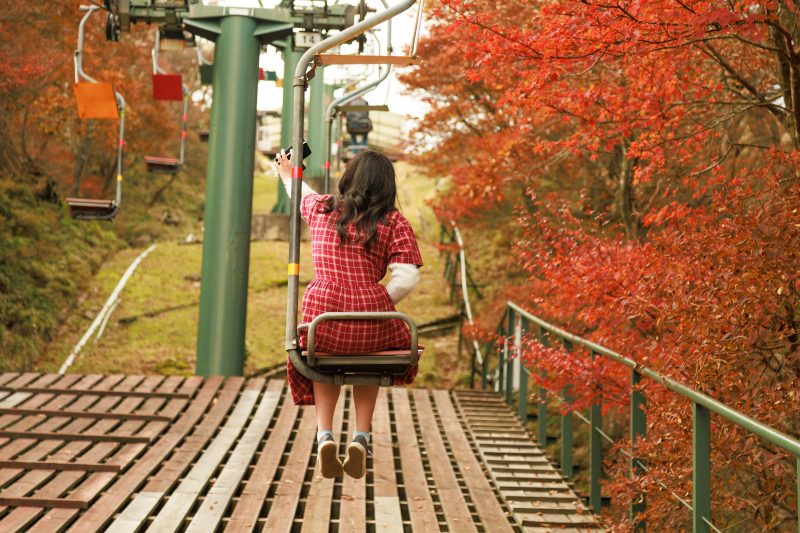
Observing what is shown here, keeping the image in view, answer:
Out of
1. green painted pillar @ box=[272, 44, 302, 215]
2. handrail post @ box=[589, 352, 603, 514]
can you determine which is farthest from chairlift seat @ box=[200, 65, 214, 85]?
green painted pillar @ box=[272, 44, 302, 215]

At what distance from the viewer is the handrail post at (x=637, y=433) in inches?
202

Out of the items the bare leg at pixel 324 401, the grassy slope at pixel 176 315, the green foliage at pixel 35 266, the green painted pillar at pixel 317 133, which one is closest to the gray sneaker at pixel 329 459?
the bare leg at pixel 324 401

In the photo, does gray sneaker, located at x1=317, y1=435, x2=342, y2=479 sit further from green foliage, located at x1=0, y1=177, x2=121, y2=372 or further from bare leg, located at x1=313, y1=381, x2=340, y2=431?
green foliage, located at x1=0, y1=177, x2=121, y2=372

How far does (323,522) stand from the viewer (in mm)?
5105

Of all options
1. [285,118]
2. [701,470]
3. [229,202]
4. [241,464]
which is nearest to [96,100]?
[229,202]

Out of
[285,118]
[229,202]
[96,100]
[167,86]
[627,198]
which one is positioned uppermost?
[285,118]

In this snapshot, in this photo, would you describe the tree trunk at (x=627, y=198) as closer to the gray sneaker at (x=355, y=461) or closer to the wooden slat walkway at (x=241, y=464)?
the wooden slat walkway at (x=241, y=464)

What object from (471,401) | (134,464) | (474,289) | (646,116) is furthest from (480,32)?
(474,289)

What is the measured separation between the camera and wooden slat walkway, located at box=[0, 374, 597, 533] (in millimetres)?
5137

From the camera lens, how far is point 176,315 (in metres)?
15.0

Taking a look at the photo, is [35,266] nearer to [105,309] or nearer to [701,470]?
[105,309]

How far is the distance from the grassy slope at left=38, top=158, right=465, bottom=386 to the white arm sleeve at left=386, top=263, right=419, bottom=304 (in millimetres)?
9254

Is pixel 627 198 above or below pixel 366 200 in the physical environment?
above

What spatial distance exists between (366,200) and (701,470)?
1.89m
